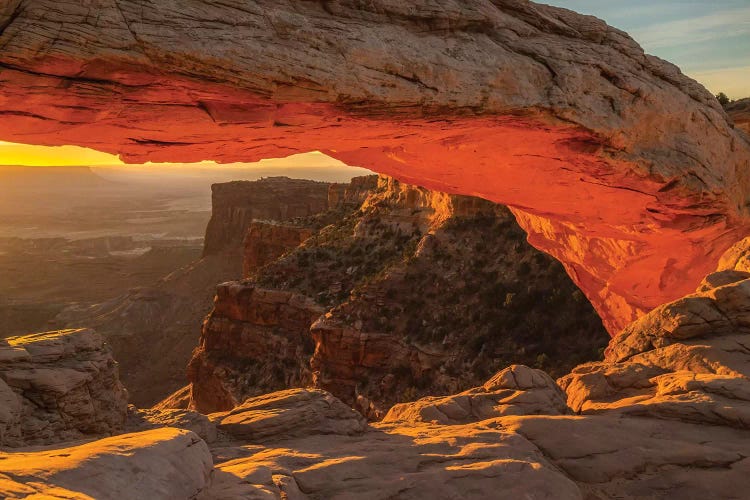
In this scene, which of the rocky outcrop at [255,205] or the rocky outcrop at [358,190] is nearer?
the rocky outcrop at [358,190]

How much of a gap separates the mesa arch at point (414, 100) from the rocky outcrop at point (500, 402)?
5.19 metres

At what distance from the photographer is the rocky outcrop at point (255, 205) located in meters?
85.0

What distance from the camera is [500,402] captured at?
10398mm

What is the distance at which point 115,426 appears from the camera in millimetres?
9625

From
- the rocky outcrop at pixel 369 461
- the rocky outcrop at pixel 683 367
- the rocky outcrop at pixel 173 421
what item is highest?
the rocky outcrop at pixel 683 367

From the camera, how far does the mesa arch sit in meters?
8.40

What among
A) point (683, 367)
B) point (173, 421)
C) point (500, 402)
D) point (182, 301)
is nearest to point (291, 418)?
point (173, 421)

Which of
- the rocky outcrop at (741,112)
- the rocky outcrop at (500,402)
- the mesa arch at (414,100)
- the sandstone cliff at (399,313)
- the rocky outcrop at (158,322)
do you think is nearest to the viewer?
the mesa arch at (414,100)

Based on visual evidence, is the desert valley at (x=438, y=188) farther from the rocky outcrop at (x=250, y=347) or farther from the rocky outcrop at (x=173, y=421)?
the rocky outcrop at (x=250, y=347)

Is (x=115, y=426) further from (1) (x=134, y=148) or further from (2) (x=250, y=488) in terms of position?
(1) (x=134, y=148)

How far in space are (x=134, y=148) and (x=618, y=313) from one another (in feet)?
56.6

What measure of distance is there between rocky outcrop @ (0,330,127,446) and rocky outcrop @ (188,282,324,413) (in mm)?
23604

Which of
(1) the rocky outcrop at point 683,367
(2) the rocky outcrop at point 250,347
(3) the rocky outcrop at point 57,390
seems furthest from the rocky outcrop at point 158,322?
(1) the rocky outcrop at point 683,367

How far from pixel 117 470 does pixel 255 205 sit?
275 feet
